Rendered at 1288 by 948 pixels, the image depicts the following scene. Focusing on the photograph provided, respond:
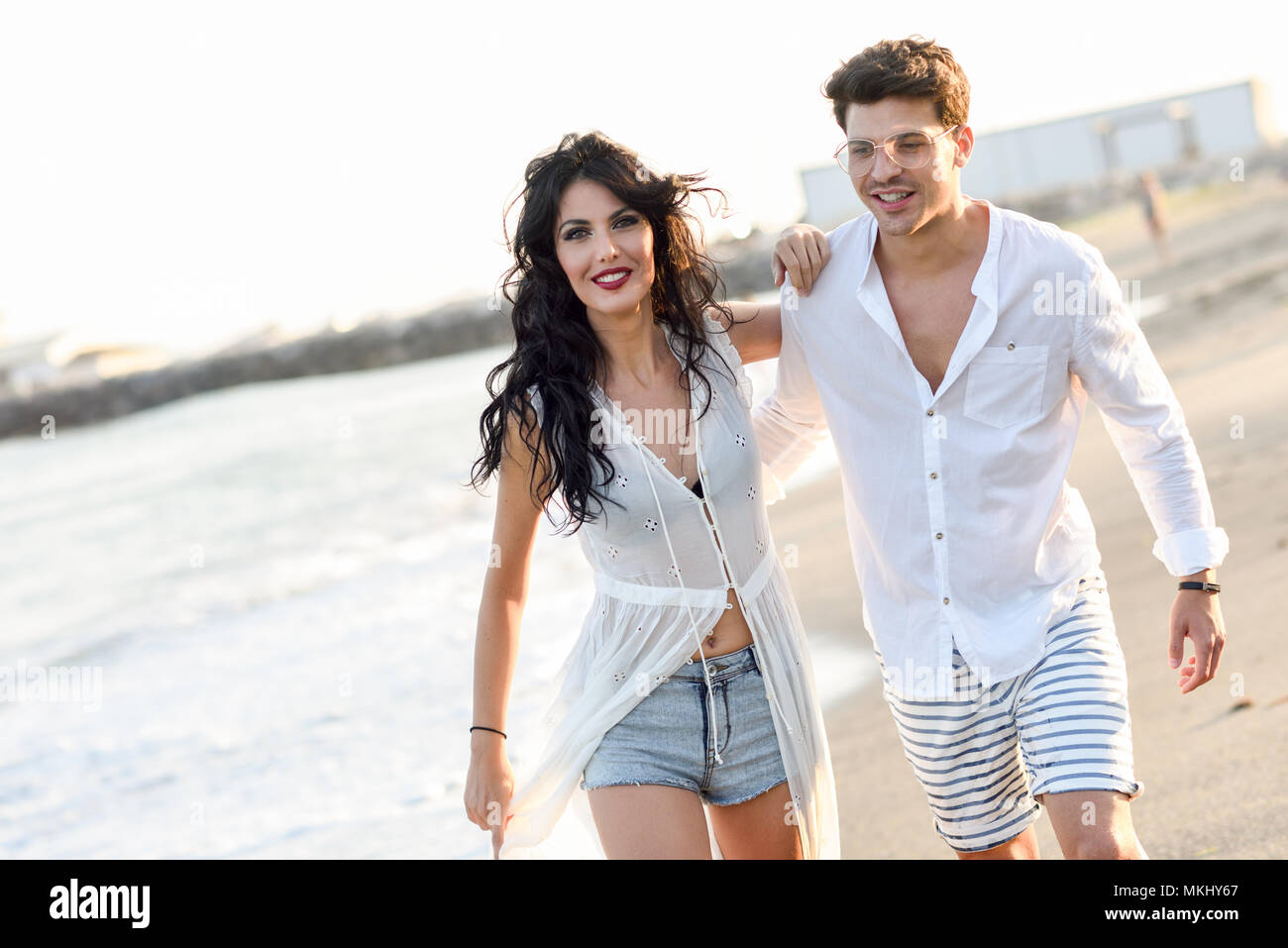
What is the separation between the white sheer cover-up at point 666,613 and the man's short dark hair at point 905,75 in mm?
745

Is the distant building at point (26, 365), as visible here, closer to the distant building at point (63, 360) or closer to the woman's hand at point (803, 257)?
the distant building at point (63, 360)

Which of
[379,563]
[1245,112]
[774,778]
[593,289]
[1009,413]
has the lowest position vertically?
[379,563]

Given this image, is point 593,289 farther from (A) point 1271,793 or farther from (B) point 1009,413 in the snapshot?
(A) point 1271,793

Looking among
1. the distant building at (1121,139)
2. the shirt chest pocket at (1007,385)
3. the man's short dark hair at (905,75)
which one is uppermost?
the distant building at (1121,139)

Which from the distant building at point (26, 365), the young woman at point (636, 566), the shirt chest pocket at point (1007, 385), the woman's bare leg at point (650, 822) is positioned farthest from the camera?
the distant building at point (26, 365)

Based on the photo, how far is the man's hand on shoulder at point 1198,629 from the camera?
103 inches

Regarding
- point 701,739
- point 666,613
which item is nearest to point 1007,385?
point 666,613

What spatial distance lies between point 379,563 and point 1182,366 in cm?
733

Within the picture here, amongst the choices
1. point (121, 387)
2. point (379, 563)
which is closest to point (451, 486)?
point (379, 563)

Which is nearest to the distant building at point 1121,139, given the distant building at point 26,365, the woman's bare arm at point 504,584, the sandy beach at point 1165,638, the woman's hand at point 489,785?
the distant building at point 26,365

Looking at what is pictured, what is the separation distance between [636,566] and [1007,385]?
35.5 inches

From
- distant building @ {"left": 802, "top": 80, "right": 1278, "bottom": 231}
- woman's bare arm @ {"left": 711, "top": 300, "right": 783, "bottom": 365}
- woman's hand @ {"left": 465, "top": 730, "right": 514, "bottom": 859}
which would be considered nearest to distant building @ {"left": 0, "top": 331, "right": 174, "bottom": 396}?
distant building @ {"left": 802, "top": 80, "right": 1278, "bottom": 231}

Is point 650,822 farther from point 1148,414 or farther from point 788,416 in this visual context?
point 1148,414

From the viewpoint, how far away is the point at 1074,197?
177 ft
